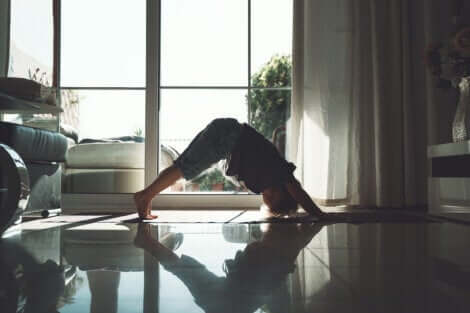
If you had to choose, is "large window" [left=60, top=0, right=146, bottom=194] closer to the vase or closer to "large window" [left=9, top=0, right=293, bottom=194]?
"large window" [left=9, top=0, right=293, bottom=194]

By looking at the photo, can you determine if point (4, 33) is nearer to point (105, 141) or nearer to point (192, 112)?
point (105, 141)

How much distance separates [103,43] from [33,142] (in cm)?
170

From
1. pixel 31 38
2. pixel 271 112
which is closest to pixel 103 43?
pixel 31 38

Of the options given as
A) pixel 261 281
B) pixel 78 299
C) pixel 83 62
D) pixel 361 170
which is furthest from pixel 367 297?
pixel 83 62

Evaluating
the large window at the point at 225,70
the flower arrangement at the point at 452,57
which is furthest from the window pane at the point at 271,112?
the flower arrangement at the point at 452,57

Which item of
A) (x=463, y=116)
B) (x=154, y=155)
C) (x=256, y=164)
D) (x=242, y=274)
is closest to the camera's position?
(x=242, y=274)

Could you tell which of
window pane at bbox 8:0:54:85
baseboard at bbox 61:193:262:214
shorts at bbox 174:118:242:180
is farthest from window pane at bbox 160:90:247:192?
shorts at bbox 174:118:242:180

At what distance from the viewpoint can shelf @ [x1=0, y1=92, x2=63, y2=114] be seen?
2.00 metres

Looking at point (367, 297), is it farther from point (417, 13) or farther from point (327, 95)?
point (417, 13)

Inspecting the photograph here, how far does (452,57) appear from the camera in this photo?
7.72 ft

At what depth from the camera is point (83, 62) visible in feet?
11.3

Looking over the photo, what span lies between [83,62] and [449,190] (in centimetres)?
272

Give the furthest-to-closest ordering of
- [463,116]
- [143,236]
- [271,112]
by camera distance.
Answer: [271,112]
[463,116]
[143,236]

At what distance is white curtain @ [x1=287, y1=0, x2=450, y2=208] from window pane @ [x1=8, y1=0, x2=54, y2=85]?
2023mm
